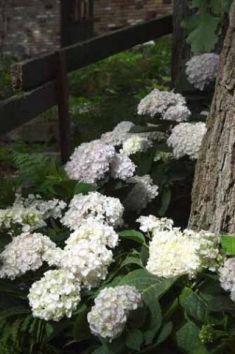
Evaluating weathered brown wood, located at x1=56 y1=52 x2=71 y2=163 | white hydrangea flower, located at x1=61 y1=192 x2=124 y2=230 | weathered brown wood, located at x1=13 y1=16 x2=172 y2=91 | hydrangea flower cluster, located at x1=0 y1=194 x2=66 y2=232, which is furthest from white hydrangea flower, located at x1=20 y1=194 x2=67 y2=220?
weathered brown wood, located at x1=56 y1=52 x2=71 y2=163

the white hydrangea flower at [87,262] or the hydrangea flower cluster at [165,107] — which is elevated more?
the hydrangea flower cluster at [165,107]

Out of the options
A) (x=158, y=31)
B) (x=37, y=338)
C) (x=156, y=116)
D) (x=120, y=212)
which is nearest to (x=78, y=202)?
(x=120, y=212)

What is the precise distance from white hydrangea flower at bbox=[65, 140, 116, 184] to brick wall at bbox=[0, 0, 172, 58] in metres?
11.8

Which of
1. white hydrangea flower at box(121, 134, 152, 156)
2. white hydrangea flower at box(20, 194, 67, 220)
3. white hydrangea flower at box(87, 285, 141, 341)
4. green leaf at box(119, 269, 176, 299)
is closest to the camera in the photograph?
white hydrangea flower at box(87, 285, 141, 341)

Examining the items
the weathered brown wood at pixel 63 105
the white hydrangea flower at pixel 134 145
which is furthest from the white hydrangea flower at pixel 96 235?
the weathered brown wood at pixel 63 105

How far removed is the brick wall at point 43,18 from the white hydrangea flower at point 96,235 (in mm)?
12365

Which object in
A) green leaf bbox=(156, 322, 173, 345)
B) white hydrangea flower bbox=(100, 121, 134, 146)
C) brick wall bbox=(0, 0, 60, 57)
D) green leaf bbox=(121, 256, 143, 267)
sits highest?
green leaf bbox=(121, 256, 143, 267)

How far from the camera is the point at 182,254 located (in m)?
2.90

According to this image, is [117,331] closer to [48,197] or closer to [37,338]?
[37,338]

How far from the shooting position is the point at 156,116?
425 cm

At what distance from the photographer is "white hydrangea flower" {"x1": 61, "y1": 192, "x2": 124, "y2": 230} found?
3227mm

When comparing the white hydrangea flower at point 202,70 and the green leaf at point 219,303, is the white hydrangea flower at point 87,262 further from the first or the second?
the white hydrangea flower at point 202,70

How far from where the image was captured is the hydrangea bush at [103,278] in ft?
8.86

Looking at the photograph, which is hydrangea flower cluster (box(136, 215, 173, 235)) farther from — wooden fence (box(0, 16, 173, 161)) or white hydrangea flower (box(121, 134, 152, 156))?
wooden fence (box(0, 16, 173, 161))
